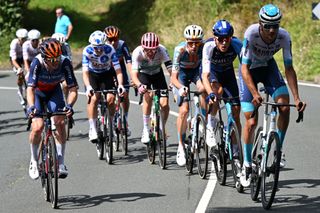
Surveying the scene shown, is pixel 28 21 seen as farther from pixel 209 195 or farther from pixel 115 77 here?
pixel 209 195

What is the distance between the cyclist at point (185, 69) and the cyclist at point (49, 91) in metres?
1.61

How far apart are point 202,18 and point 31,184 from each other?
82.1 feet

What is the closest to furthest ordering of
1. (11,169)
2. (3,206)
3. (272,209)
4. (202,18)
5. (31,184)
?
(272,209) → (3,206) → (31,184) → (11,169) → (202,18)

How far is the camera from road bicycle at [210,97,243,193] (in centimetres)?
1066

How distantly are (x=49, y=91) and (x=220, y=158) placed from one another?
228 cm

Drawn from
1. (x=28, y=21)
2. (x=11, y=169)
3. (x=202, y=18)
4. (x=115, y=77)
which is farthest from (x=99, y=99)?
(x=28, y=21)

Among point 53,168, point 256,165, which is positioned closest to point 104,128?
point 53,168

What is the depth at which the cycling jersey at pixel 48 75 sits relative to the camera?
10.9m

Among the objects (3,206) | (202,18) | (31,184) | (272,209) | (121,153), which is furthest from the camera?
(202,18)

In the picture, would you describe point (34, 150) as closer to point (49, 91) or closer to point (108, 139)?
point (49, 91)

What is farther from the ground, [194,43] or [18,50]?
[194,43]

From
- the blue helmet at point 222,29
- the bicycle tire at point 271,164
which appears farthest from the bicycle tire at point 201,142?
the bicycle tire at point 271,164

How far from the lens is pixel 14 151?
15039mm

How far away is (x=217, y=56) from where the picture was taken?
38.5ft
